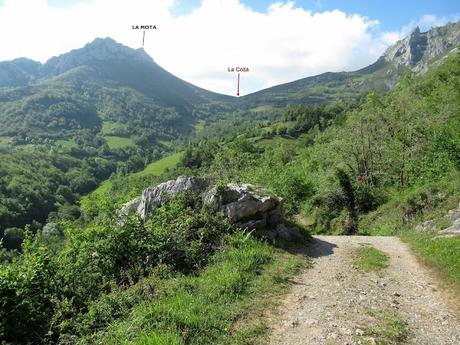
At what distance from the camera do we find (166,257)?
48.7 ft

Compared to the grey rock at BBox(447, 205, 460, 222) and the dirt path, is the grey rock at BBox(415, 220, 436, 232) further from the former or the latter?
the dirt path

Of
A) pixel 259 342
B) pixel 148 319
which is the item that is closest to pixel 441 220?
pixel 259 342

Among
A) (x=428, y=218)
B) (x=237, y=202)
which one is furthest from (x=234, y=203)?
(x=428, y=218)

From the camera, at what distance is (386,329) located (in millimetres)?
9922

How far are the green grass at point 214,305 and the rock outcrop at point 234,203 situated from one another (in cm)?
298

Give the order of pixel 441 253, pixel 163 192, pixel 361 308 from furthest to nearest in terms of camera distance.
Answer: pixel 163 192, pixel 441 253, pixel 361 308

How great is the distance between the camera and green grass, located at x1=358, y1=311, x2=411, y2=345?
9.35 m

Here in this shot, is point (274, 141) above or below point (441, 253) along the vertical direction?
above

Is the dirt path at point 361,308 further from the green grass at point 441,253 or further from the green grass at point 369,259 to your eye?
the green grass at point 441,253

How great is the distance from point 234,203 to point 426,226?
1296 centimetres

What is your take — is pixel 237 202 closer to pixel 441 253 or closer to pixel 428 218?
pixel 441 253

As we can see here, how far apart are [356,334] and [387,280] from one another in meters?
5.18

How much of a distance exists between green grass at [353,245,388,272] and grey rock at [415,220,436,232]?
575cm

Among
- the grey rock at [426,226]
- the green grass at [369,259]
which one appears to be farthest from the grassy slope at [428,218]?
the green grass at [369,259]
